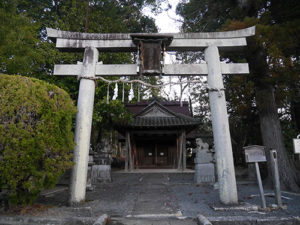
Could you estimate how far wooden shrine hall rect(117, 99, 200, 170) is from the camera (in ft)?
49.9

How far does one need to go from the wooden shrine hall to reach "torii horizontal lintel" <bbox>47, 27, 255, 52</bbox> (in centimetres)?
891

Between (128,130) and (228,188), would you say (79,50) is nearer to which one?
(228,188)

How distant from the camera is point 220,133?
5277mm

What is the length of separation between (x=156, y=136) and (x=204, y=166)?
7947mm

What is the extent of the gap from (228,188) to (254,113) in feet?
18.0

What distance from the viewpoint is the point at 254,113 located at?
368 inches

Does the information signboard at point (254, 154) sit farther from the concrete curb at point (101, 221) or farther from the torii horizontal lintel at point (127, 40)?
the concrete curb at point (101, 221)

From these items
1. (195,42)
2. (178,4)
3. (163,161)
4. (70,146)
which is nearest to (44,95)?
(70,146)

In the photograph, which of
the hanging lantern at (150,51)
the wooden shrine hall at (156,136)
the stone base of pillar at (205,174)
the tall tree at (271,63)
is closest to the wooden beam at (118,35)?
the hanging lantern at (150,51)

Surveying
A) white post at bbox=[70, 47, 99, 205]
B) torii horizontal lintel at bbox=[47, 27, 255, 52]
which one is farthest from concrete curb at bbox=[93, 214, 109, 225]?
torii horizontal lintel at bbox=[47, 27, 255, 52]

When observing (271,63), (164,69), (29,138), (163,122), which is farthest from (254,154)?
(163,122)

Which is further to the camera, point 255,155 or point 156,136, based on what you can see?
point 156,136

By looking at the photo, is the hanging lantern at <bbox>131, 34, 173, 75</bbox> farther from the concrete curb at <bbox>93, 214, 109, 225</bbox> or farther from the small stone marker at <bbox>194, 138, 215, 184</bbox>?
the small stone marker at <bbox>194, 138, 215, 184</bbox>

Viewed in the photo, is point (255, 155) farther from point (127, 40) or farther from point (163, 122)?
point (163, 122)
